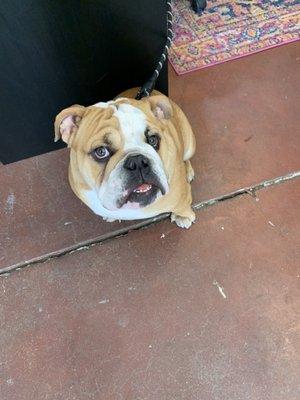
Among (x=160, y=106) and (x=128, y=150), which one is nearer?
(x=128, y=150)

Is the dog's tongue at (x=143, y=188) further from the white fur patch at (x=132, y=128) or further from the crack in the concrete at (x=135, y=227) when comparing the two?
the crack in the concrete at (x=135, y=227)

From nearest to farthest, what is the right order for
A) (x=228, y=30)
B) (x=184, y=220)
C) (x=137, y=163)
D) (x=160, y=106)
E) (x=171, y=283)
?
1. (x=137, y=163)
2. (x=160, y=106)
3. (x=171, y=283)
4. (x=184, y=220)
5. (x=228, y=30)

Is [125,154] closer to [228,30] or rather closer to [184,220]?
[184,220]

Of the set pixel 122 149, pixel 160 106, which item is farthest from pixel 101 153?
pixel 160 106

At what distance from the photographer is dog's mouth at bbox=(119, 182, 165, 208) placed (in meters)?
1.52

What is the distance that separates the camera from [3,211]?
222 cm

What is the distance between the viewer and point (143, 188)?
1531 millimetres

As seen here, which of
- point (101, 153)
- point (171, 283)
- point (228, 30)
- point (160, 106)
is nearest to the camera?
point (101, 153)

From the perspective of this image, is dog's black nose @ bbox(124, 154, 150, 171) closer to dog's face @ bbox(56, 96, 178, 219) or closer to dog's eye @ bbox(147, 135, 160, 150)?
dog's face @ bbox(56, 96, 178, 219)

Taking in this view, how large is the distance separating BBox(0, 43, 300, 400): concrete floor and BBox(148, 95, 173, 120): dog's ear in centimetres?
61

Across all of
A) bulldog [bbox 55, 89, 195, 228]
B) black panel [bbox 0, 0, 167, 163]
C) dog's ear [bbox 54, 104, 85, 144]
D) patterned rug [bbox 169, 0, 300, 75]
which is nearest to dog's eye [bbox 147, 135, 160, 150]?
bulldog [bbox 55, 89, 195, 228]

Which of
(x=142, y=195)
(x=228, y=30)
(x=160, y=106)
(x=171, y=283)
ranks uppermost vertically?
(x=160, y=106)

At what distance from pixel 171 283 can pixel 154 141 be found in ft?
2.34

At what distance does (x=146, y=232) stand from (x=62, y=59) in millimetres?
901
